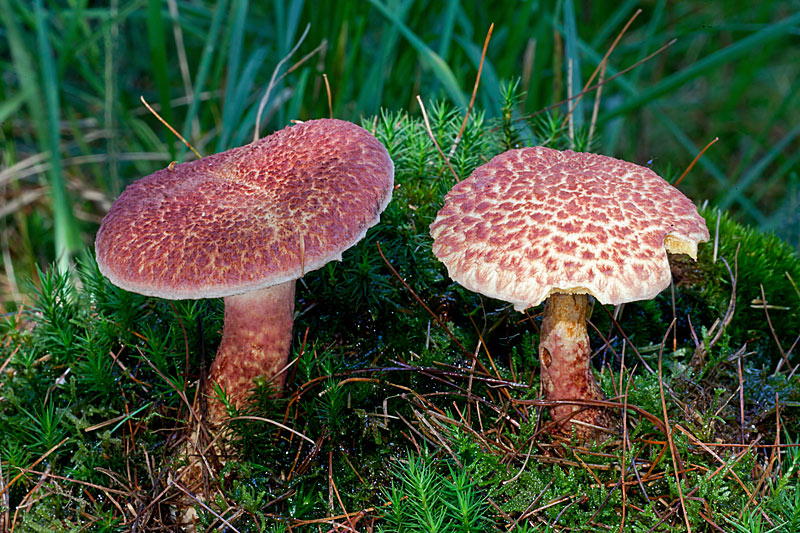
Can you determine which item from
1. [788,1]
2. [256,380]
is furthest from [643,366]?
[788,1]

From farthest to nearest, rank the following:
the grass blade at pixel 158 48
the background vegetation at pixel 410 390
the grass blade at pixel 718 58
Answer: the grass blade at pixel 718 58, the grass blade at pixel 158 48, the background vegetation at pixel 410 390

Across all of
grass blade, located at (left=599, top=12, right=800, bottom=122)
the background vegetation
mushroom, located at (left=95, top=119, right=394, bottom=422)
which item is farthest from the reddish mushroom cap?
grass blade, located at (left=599, top=12, right=800, bottom=122)

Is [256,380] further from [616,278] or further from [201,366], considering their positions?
[616,278]

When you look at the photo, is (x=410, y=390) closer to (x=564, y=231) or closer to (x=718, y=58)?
(x=564, y=231)

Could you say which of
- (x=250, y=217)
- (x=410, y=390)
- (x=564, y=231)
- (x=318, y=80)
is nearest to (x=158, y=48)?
(x=318, y=80)

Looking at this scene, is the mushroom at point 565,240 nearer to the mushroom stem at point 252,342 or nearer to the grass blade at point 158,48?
the mushroom stem at point 252,342

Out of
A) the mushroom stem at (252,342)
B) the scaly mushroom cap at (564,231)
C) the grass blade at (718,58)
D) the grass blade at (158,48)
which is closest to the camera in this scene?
the scaly mushroom cap at (564,231)

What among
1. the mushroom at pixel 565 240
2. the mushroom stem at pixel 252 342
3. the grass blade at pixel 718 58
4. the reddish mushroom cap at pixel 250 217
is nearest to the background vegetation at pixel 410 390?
the grass blade at pixel 718 58

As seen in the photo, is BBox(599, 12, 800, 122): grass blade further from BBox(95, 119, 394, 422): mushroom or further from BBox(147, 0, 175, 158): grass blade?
BBox(147, 0, 175, 158): grass blade
